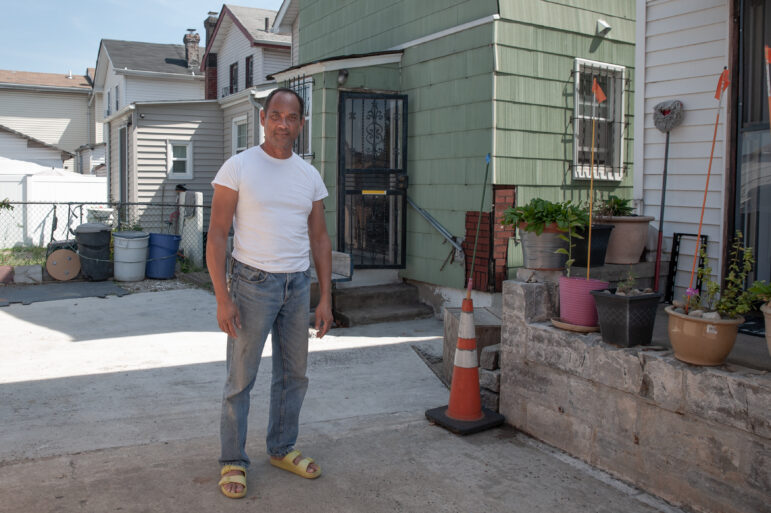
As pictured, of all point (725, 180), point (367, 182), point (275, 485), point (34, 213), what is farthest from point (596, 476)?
point (34, 213)

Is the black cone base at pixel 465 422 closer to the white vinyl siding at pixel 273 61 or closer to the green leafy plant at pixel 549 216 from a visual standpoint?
the green leafy plant at pixel 549 216

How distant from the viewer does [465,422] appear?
4133mm

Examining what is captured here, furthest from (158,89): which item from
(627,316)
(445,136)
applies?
(627,316)

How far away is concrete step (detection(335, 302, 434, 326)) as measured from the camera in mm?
7527

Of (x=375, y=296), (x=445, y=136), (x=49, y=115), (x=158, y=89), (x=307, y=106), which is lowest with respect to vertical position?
(x=375, y=296)

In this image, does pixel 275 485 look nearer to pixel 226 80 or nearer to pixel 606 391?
pixel 606 391

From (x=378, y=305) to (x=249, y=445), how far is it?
14.1 ft

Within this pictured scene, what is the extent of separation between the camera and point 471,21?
7527 mm

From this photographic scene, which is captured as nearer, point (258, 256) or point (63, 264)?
point (258, 256)

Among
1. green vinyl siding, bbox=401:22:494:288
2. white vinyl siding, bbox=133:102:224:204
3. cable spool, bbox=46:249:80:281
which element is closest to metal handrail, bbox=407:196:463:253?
green vinyl siding, bbox=401:22:494:288

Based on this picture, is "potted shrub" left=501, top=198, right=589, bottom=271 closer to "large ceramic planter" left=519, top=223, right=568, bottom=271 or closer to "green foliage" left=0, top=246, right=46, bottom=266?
"large ceramic planter" left=519, top=223, right=568, bottom=271

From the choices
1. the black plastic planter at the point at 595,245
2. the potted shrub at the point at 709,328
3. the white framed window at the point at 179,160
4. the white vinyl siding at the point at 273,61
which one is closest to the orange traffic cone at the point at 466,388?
the black plastic planter at the point at 595,245

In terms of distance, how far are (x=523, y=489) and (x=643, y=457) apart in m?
0.62

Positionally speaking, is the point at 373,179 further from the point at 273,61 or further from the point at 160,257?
the point at 273,61
